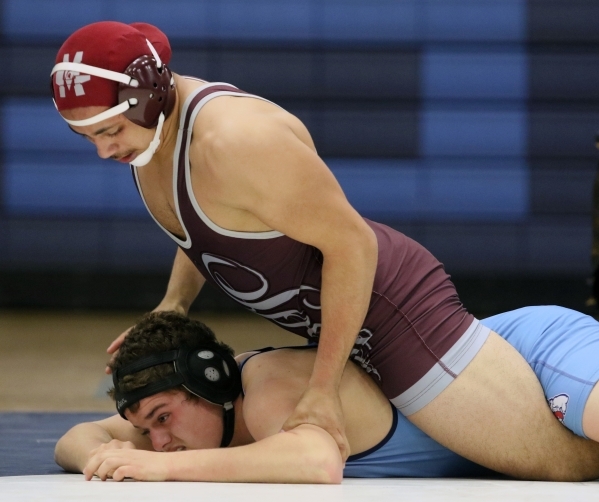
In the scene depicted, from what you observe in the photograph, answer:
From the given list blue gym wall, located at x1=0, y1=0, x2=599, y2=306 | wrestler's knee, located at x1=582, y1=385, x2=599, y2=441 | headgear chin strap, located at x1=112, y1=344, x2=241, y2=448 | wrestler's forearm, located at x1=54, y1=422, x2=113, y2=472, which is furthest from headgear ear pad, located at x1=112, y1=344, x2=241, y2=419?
blue gym wall, located at x1=0, y1=0, x2=599, y2=306

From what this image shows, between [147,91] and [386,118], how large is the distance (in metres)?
6.42

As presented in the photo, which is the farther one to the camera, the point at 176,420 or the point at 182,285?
the point at 182,285

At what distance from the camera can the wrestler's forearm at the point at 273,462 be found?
172 cm

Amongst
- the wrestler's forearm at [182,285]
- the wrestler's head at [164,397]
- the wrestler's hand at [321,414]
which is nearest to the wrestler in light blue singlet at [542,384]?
the wrestler's hand at [321,414]

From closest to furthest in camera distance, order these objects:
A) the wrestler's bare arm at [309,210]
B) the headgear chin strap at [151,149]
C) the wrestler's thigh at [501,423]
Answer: the wrestler's bare arm at [309,210]
the headgear chin strap at [151,149]
the wrestler's thigh at [501,423]

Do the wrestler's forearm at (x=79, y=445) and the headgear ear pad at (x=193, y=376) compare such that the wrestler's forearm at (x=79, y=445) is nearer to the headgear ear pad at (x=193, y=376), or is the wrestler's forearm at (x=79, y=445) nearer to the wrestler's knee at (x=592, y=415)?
the headgear ear pad at (x=193, y=376)

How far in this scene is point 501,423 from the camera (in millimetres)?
1927

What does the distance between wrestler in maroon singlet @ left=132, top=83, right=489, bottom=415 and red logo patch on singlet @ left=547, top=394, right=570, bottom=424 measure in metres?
0.18

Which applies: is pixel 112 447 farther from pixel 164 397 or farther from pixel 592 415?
pixel 592 415

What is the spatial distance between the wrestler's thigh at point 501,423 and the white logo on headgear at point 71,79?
0.93 metres

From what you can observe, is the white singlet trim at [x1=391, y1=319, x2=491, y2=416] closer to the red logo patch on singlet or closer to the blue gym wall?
the red logo patch on singlet

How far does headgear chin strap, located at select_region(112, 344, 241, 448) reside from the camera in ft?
6.35

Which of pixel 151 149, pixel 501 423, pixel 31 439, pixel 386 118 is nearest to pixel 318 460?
pixel 501 423

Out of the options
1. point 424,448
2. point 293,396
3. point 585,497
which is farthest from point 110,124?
point 585,497
